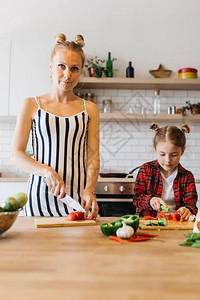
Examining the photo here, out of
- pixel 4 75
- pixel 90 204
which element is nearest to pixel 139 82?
pixel 4 75

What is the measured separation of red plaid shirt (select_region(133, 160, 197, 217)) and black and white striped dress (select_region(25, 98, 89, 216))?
44cm

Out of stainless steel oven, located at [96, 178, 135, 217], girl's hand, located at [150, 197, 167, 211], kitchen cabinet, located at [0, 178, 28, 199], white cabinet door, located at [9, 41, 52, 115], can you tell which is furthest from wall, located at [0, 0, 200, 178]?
girl's hand, located at [150, 197, 167, 211]

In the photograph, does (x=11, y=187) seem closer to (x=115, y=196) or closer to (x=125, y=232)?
(x=115, y=196)

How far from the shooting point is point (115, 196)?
3.57 meters

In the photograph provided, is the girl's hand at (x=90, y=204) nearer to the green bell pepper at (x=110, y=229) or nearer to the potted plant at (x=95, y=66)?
the green bell pepper at (x=110, y=229)

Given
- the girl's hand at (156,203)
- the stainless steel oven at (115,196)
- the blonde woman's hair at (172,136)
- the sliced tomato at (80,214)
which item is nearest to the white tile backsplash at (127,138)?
the stainless steel oven at (115,196)

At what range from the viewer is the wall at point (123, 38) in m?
4.21

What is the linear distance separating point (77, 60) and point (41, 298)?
1.34 m

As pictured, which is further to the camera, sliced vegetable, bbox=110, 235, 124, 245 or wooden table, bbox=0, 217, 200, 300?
sliced vegetable, bbox=110, 235, 124, 245

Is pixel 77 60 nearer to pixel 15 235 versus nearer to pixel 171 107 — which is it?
pixel 15 235

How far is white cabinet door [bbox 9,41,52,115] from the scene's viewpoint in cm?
396

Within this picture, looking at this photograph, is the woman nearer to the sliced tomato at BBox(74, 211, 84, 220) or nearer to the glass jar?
the sliced tomato at BBox(74, 211, 84, 220)

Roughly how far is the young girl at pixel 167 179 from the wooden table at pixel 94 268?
0.95 metres

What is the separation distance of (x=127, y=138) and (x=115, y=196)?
0.94 meters
